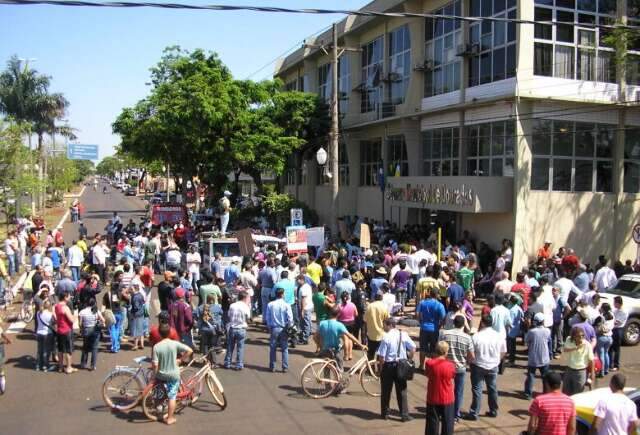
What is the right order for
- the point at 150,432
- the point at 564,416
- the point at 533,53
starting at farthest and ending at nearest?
1. the point at 533,53
2. the point at 150,432
3. the point at 564,416

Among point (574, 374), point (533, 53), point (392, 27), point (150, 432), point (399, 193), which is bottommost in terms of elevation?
point (150, 432)

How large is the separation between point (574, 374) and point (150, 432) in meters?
6.36

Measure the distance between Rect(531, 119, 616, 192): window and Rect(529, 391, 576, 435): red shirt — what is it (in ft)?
52.4

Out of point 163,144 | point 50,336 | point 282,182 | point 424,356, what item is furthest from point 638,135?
point 282,182

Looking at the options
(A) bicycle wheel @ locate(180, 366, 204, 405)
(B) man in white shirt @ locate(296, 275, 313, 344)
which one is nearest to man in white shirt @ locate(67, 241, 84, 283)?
(B) man in white shirt @ locate(296, 275, 313, 344)

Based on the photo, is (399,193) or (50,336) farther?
(399,193)

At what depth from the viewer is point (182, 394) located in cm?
950

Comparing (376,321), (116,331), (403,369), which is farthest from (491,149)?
(403,369)

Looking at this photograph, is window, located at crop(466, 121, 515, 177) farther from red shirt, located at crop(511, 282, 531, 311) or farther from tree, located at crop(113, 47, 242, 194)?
tree, located at crop(113, 47, 242, 194)

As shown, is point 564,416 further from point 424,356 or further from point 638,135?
point 638,135

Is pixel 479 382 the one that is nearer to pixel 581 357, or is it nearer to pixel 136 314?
pixel 581 357

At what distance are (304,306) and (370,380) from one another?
3098 millimetres

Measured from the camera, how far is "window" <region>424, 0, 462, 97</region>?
25.2 meters

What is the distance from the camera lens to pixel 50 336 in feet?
38.1
